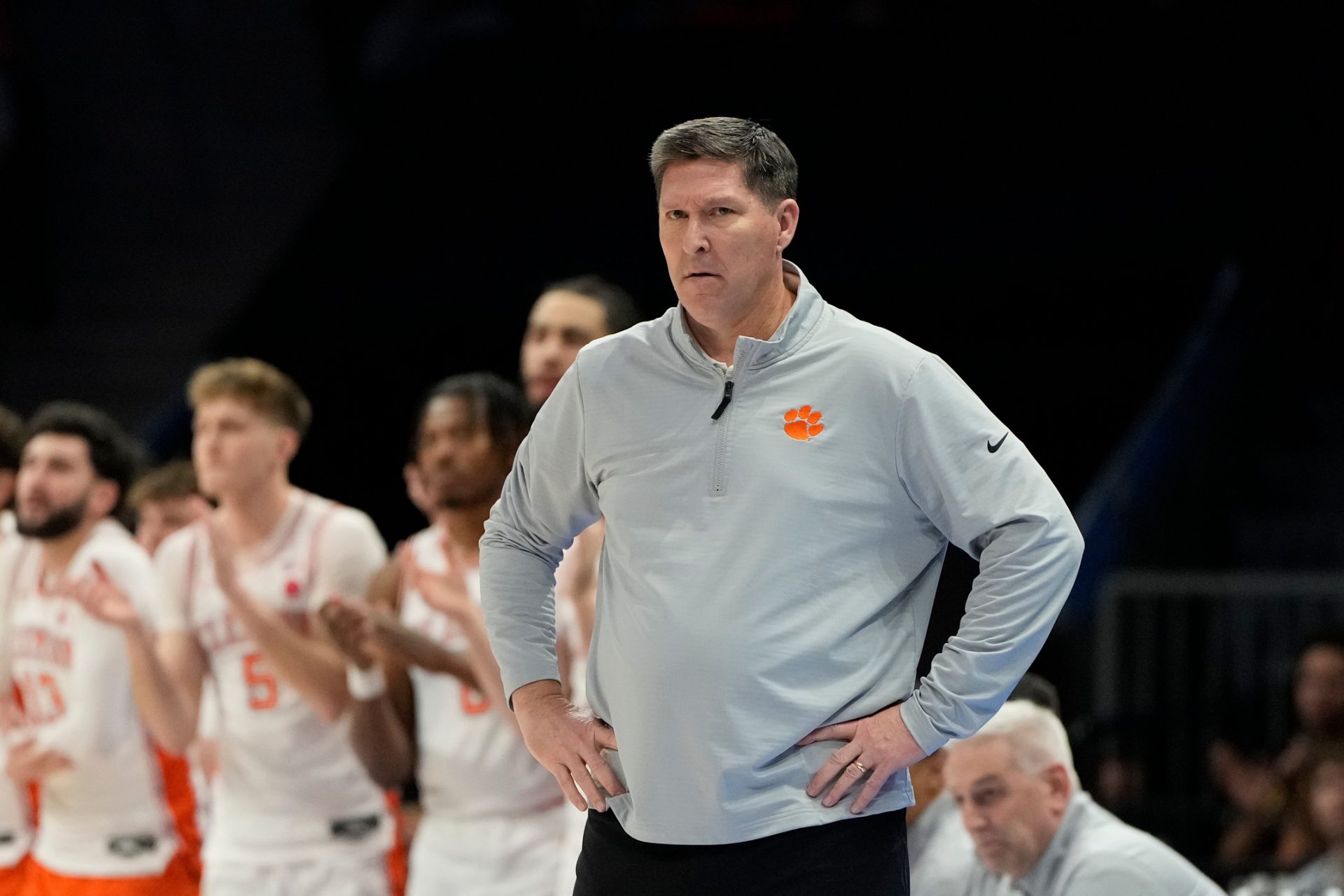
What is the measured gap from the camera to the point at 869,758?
8.34ft

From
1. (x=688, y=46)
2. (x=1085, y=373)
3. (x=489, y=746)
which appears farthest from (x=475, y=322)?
(x=489, y=746)

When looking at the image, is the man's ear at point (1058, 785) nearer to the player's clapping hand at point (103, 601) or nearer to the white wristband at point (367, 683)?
the white wristband at point (367, 683)

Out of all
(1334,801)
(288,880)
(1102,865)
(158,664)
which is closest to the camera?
(1102,865)

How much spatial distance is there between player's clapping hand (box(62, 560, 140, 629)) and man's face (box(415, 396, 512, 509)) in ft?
3.38

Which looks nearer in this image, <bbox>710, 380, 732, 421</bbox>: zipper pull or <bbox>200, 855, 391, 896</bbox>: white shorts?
<bbox>710, 380, 732, 421</bbox>: zipper pull

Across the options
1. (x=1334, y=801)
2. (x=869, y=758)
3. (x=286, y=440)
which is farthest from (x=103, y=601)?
(x=1334, y=801)

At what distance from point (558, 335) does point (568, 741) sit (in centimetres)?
226

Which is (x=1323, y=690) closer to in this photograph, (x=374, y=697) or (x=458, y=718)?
(x=458, y=718)

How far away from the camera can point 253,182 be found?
12547mm

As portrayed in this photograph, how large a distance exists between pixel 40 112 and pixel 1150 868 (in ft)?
35.9

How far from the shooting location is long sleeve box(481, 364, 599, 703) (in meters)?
2.87

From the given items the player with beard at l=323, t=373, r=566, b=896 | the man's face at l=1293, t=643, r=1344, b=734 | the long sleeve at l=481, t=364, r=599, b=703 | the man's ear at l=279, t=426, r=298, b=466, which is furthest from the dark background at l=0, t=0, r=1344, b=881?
the long sleeve at l=481, t=364, r=599, b=703

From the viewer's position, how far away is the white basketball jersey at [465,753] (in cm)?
486

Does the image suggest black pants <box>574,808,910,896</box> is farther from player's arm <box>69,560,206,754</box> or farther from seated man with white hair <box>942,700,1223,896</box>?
player's arm <box>69,560,206,754</box>
